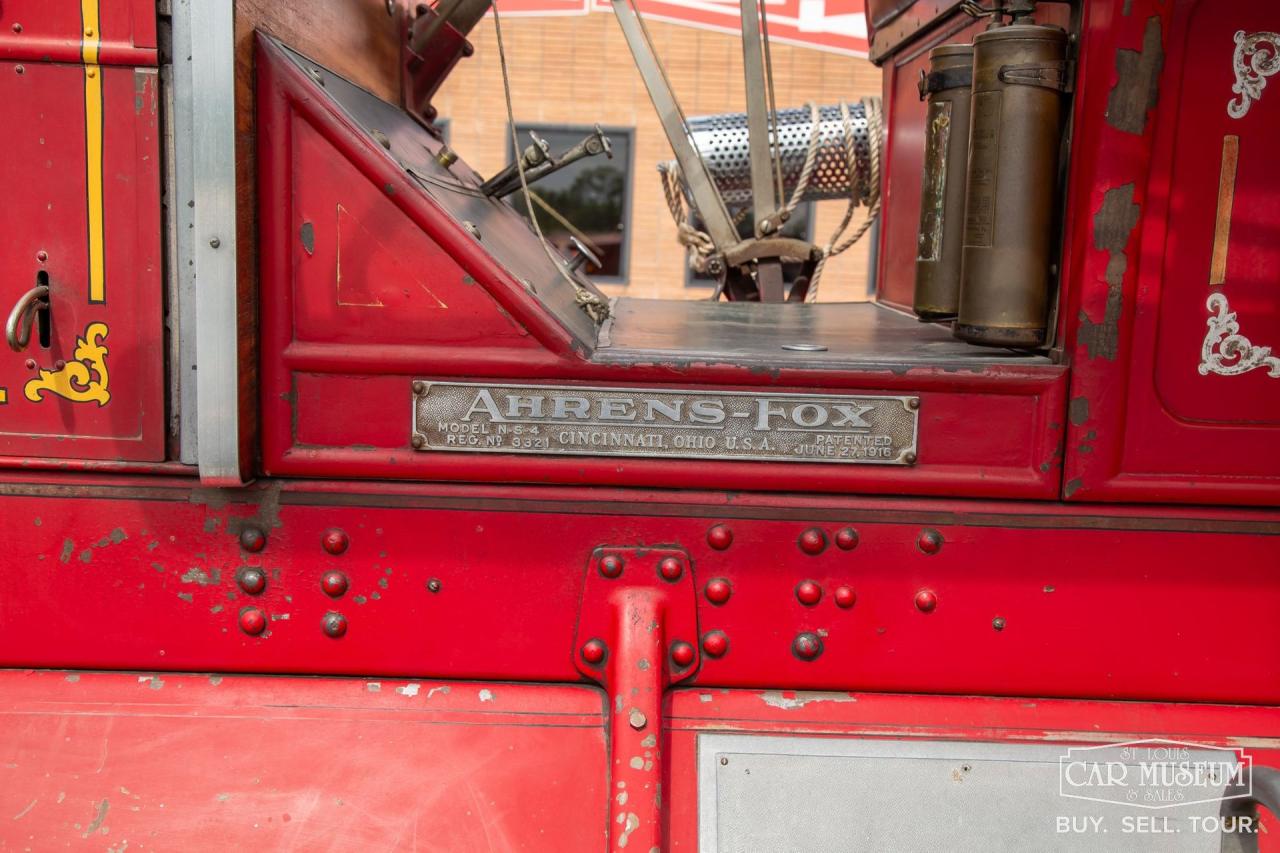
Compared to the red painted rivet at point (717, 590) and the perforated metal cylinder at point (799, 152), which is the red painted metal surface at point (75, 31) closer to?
the red painted rivet at point (717, 590)

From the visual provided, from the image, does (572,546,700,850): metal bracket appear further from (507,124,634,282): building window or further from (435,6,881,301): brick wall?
(507,124,634,282): building window

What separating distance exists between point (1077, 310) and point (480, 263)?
848 mm

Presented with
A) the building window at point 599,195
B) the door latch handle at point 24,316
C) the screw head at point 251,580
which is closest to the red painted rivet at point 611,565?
the screw head at point 251,580

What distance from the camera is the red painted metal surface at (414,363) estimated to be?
4.83ft

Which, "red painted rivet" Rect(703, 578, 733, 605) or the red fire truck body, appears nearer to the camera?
the red fire truck body

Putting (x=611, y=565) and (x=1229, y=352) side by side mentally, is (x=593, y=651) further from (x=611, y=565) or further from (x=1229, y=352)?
(x=1229, y=352)

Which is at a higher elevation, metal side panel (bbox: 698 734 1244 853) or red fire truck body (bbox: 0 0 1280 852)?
red fire truck body (bbox: 0 0 1280 852)

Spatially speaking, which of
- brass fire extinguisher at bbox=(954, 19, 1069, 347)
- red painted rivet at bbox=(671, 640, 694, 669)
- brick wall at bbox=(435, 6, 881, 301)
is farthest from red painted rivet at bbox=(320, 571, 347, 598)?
brick wall at bbox=(435, 6, 881, 301)

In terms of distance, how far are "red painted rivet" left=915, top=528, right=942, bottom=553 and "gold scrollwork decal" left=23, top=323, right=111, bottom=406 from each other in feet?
3.92

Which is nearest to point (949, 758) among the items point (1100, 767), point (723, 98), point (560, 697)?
point (1100, 767)

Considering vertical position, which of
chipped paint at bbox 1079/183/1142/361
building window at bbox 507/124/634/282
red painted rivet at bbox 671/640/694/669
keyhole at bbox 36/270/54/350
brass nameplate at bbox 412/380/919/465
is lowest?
red painted rivet at bbox 671/640/694/669

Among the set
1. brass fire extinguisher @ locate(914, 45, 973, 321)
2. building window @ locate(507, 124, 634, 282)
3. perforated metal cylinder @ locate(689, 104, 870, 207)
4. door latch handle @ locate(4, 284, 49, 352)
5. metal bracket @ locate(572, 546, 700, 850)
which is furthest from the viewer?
building window @ locate(507, 124, 634, 282)

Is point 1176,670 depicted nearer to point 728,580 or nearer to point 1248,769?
point 1248,769

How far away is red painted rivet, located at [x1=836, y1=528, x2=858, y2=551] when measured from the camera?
5.11 ft
